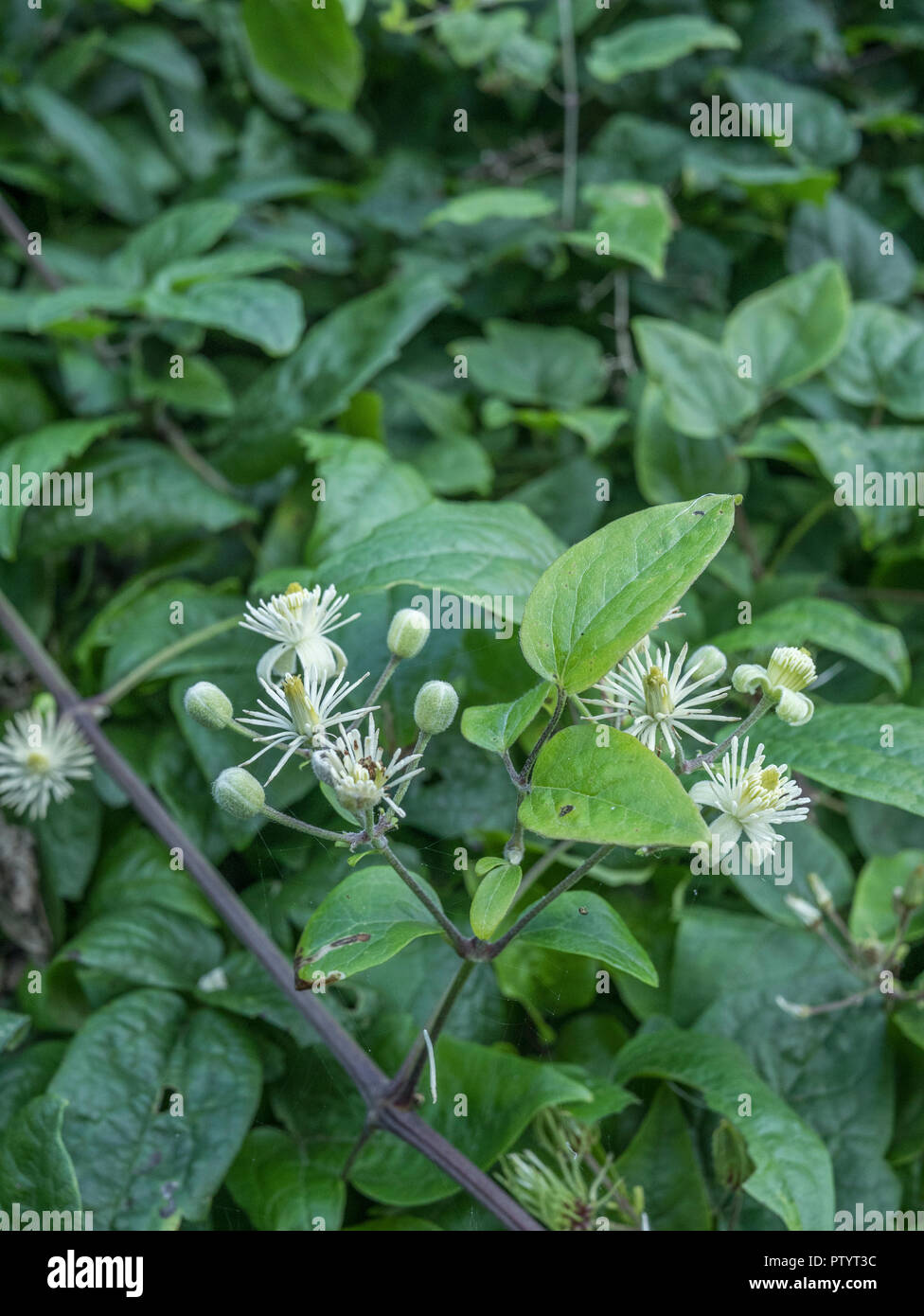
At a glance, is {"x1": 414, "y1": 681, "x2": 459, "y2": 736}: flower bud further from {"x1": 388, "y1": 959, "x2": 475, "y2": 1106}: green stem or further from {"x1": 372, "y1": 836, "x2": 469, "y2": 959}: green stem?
{"x1": 388, "y1": 959, "x2": 475, "y2": 1106}: green stem

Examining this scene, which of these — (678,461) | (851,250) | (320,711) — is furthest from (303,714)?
(851,250)

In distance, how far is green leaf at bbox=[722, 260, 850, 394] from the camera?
3.88 feet

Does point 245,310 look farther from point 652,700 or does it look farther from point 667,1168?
point 667,1168

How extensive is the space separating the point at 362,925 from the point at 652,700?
0.22 meters

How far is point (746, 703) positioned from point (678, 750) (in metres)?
0.32

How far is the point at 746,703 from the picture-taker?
889mm

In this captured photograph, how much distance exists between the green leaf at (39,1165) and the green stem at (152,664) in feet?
1.17

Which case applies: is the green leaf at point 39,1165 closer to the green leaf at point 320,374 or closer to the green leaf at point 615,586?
the green leaf at point 615,586

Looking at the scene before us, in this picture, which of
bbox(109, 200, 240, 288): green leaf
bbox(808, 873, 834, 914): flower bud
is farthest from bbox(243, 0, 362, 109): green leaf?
bbox(808, 873, 834, 914): flower bud

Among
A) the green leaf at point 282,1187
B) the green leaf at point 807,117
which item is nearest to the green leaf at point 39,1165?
the green leaf at point 282,1187

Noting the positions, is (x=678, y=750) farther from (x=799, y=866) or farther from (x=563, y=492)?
(x=563, y=492)

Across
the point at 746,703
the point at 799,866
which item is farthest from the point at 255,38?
the point at 799,866

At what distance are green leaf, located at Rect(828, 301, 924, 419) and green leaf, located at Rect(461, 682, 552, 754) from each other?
0.82 meters
